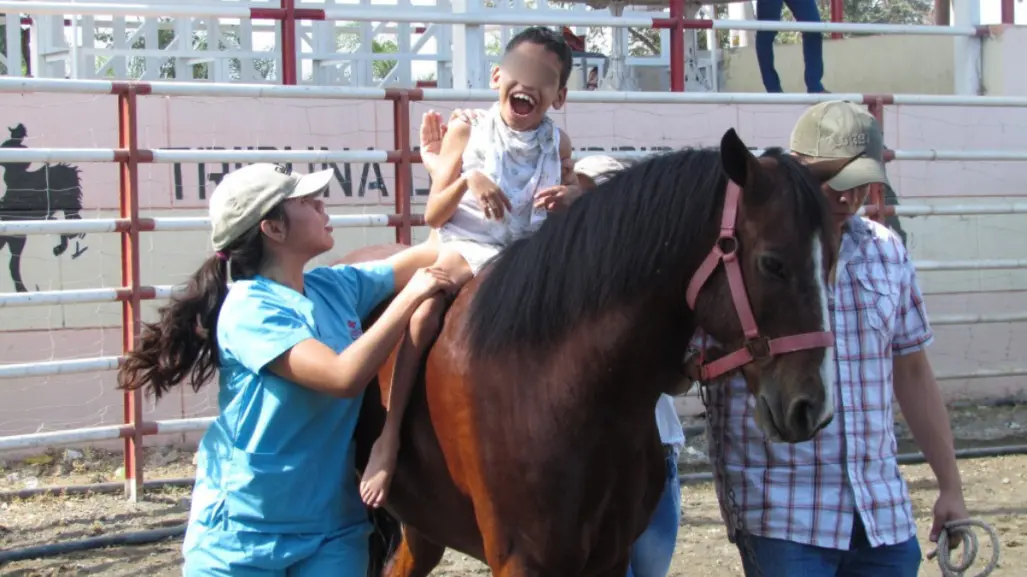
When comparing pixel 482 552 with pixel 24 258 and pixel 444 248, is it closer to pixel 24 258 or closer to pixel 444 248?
pixel 444 248

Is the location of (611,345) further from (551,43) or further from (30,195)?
(30,195)

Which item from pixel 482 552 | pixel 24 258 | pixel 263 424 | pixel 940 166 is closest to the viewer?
pixel 263 424

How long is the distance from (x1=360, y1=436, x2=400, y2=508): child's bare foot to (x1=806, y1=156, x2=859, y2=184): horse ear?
119cm

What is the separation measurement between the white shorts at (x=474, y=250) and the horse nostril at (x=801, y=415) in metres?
1.03

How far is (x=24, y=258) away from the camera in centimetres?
621

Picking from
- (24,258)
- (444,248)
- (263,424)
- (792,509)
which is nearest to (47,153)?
(24,258)

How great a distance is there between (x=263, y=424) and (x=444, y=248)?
0.79 metres

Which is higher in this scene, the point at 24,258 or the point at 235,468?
the point at 24,258

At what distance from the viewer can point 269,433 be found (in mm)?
2562

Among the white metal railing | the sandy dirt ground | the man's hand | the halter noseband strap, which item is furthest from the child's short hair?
the white metal railing

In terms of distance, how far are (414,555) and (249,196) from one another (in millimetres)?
1457

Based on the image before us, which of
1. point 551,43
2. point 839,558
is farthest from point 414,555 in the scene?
point 551,43

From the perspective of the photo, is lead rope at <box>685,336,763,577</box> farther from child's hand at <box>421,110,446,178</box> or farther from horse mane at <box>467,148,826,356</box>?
child's hand at <box>421,110,446,178</box>

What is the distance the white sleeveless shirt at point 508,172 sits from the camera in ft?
10.0
